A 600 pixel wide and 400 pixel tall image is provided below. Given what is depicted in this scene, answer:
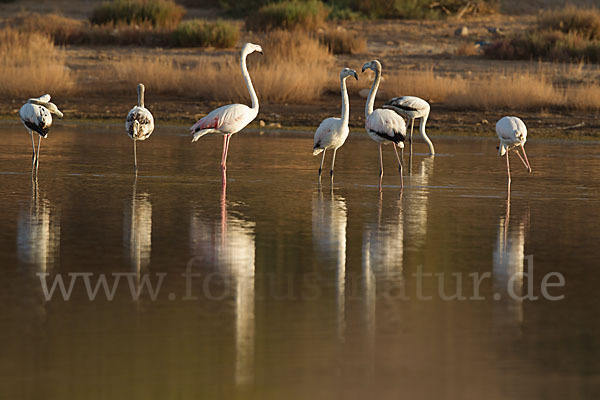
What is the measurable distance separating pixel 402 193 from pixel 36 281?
6.00 m

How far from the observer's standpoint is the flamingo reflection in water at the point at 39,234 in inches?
317

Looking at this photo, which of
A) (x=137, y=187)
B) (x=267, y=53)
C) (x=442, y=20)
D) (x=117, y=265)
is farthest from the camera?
(x=442, y=20)

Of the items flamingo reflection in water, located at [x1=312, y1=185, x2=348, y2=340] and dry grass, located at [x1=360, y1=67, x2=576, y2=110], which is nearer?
flamingo reflection in water, located at [x1=312, y1=185, x2=348, y2=340]

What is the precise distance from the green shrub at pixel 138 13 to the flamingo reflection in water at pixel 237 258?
26710mm

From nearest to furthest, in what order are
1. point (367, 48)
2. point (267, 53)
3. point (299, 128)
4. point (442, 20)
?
point (299, 128), point (267, 53), point (367, 48), point (442, 20)

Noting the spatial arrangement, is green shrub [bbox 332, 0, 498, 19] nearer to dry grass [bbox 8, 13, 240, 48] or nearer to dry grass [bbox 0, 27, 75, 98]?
Answer: dry grass [bbox 8, 13, 240, 48]

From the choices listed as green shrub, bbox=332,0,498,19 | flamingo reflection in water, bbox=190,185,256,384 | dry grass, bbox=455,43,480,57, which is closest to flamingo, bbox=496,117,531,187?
flamingo reflection in water, bbox=190,185,256,384

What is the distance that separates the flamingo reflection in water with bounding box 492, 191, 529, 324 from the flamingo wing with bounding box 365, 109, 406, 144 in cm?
242

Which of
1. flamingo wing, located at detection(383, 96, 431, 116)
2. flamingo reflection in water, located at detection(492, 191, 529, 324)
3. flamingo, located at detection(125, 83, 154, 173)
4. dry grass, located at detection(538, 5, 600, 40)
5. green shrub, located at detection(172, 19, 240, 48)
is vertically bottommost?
flamingo reflection in water, located at detection(492, 191, 529, 324)

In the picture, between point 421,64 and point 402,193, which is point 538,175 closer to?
point 402,193

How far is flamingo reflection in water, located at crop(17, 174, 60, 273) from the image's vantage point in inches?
317

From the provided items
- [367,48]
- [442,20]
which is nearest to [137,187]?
[367,48]

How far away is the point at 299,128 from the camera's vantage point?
21359mm

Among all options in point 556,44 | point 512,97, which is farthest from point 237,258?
point 556,44
